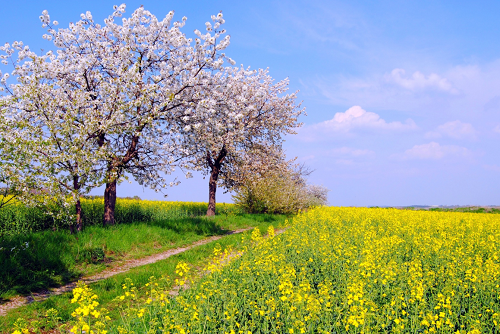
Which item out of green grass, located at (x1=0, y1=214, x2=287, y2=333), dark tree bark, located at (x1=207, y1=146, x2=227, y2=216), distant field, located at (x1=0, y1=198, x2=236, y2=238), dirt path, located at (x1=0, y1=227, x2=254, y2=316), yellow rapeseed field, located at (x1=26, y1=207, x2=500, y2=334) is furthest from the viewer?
dark tree bark, located at (x1=207, y1=146, x2=227, y2=216)

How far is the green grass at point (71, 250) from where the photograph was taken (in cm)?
971

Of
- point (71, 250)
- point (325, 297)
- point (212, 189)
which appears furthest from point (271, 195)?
point (325, 297)

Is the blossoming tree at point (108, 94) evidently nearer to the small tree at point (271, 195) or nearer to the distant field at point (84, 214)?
the distant field at point (84, 214)

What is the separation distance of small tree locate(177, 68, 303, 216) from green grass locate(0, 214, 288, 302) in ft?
12.6

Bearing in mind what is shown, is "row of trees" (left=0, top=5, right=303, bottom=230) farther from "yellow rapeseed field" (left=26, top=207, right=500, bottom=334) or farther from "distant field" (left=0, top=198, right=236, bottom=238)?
"yellow rapeseed field" (left=26, top=207, right=500, bottom=334)

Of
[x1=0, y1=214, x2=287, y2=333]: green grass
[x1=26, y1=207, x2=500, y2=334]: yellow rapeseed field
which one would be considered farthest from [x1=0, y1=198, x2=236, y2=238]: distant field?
[x1=26, y1=207, x2=500, y2=334]: yellow rapeseed field

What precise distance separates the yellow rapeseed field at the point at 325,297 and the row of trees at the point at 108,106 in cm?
689

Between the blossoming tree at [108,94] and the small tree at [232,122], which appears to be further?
the small tree at [232,122]

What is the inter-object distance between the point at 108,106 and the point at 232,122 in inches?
341

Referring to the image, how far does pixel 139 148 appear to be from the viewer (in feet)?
56.0

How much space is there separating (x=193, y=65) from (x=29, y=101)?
7.30 metres

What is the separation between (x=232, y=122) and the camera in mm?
21688

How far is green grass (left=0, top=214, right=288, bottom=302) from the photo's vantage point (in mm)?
9711

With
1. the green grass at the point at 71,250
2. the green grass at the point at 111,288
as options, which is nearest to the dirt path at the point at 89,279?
the green grass at the point at 71,250
